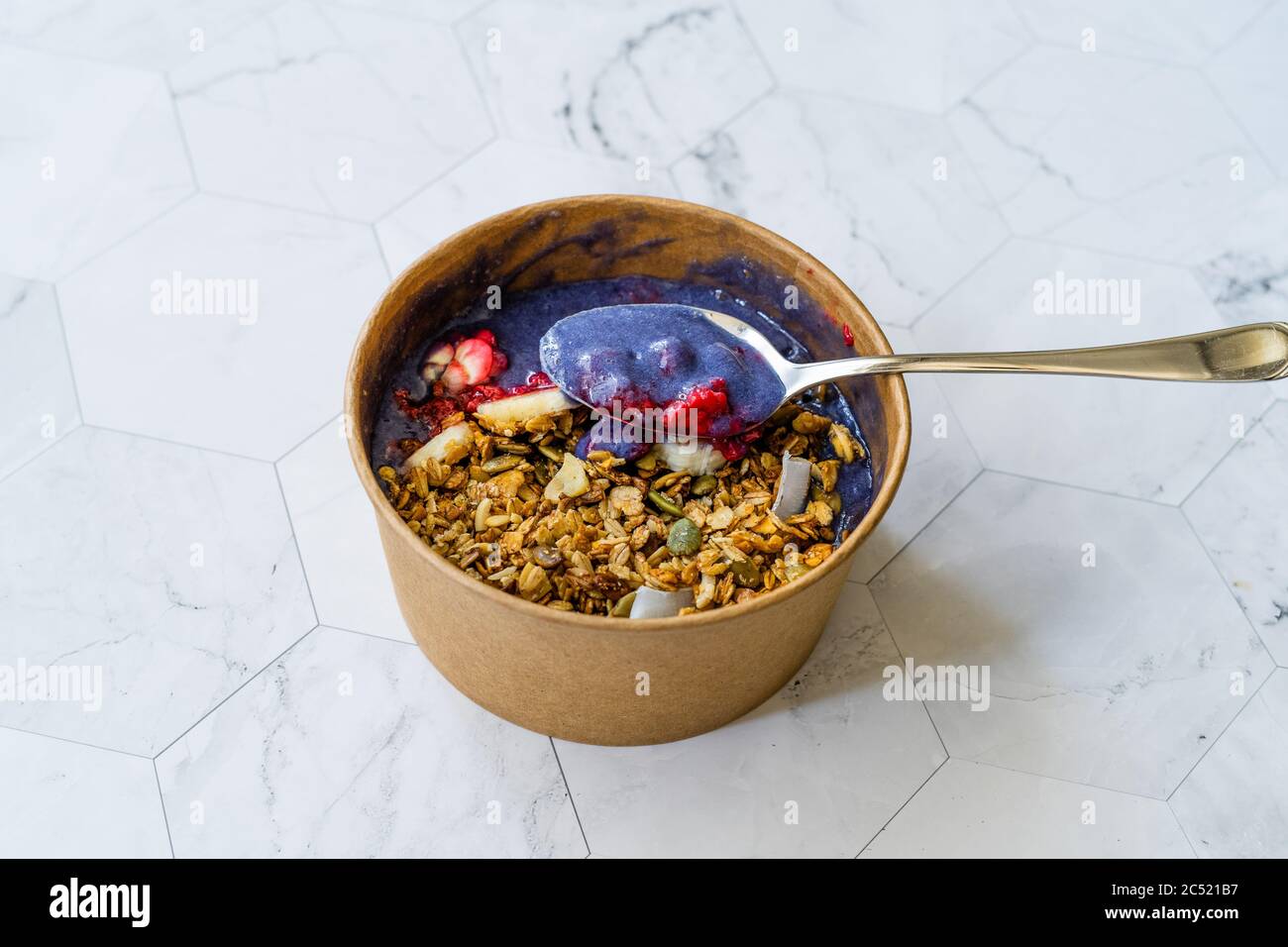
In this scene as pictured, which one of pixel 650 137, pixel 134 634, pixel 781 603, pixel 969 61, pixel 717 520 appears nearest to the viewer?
pixel 781 603

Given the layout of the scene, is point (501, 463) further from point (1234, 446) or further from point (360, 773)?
point (1234, 446)

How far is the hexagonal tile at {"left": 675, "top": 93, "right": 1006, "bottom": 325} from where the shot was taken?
1943 mm

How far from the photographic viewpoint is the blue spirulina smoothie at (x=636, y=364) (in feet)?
4.50

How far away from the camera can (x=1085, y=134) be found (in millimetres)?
2125

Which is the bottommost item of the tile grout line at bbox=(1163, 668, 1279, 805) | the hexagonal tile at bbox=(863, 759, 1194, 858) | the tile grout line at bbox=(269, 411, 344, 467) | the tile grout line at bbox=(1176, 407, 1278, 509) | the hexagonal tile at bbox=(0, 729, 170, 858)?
the hexagonal tile at bbox=(0, 729, 170, 858)

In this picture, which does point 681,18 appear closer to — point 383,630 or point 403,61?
point 403,61

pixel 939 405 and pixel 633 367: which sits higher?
pixel 633 367

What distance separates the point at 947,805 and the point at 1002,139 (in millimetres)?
1155

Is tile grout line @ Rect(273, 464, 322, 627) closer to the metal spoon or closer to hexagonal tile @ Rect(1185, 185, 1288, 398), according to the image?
the metal spoon

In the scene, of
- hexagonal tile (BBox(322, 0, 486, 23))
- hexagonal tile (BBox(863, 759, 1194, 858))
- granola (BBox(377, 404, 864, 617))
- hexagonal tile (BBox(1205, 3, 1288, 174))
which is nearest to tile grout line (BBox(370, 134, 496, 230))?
hexagonal tile (BBox(322, 0, 486, 23))

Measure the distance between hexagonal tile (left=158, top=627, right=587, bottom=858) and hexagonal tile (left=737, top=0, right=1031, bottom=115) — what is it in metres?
1.24

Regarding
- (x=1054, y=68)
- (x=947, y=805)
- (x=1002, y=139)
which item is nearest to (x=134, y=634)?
(x=947, y=805)

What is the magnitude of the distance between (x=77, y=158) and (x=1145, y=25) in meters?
1.82

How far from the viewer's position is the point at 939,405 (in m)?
1.80
